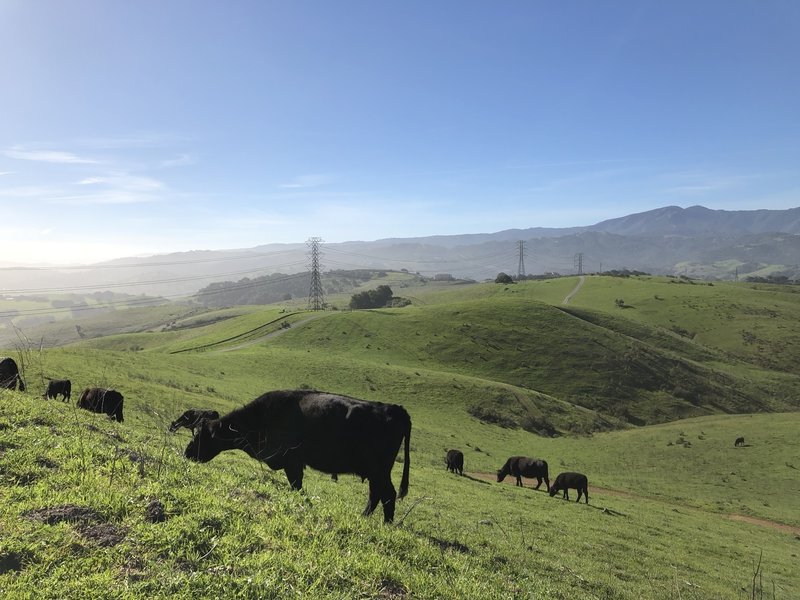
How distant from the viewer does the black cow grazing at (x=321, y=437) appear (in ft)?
35.6

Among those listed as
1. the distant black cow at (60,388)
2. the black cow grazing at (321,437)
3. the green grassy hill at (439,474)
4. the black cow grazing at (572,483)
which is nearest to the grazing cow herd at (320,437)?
the black cow grazing at (321,437)

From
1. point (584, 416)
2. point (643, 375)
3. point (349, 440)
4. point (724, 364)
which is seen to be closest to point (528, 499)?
point (349, 440)

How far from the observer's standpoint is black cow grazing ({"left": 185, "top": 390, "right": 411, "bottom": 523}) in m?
10.9

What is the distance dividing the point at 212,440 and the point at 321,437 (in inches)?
147

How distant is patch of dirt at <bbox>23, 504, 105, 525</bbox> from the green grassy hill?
3 cm

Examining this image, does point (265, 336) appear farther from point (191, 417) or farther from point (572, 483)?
point (572, 483)

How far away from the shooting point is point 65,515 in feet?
20.6

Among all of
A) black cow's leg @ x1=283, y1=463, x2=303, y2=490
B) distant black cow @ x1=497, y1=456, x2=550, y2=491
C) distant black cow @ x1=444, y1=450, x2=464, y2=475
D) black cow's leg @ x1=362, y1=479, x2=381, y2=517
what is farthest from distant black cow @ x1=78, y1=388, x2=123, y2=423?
distant black cow @ x1=497, y1=456, x2=550, y2=491

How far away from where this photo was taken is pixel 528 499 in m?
24.2

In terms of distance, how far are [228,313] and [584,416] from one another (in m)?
147

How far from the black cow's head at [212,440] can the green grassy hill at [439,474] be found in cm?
58

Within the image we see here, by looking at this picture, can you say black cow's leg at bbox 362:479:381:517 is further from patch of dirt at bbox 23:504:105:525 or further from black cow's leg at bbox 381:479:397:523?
patch of dirt at bbox 23:504:105:525

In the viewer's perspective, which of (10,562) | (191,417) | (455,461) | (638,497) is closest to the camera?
(10,562)

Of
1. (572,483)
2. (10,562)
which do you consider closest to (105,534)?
(10,562)
